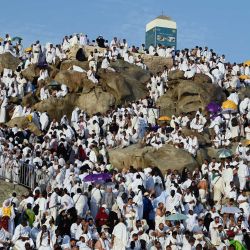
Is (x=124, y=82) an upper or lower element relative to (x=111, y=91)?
upper

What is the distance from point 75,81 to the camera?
35.1 meters

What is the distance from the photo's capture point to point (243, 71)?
3731 cm

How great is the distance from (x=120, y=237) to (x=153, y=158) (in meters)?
8.48

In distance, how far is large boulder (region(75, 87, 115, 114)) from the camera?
33.7 metres

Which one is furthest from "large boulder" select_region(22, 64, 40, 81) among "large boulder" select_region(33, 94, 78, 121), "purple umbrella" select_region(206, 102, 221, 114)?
"purple umbrella" select_region(206, 102, 221, 114)

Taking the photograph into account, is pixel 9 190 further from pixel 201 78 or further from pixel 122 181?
pixel 201 78

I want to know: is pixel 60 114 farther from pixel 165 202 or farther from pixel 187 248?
pixel 187 248

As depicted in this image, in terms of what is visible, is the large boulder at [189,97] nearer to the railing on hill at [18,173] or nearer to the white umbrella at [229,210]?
the white umbrella at [229,210]

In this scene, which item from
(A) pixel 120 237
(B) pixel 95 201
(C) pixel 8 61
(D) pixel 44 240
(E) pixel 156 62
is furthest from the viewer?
(E) pixel 156 62

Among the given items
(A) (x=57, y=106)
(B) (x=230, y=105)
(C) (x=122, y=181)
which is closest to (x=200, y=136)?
(B) (x=230, y=105)

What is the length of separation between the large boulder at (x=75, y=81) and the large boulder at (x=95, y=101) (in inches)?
23.4

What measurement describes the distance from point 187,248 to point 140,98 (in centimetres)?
1845

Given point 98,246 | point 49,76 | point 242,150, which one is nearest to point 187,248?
point 98,246

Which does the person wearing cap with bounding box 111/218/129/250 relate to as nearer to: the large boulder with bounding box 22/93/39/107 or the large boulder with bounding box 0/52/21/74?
the large boulder with bounding box 22/93/39/107
